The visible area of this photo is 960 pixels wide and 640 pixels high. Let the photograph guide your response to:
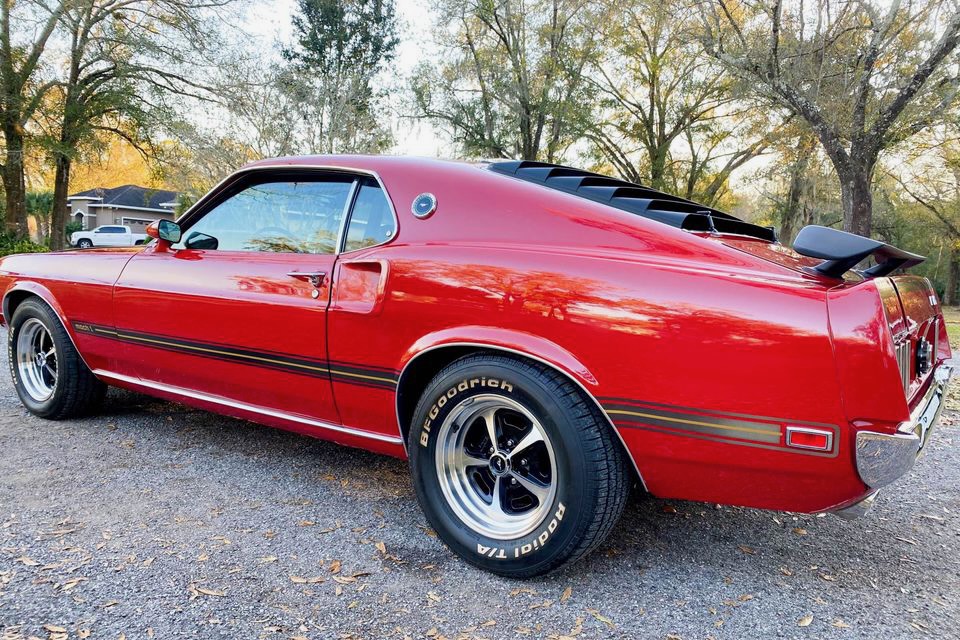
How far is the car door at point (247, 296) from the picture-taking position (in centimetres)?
272

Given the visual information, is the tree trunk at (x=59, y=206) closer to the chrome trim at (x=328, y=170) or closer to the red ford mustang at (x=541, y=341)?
the chrome trim at (x=328, y=170)

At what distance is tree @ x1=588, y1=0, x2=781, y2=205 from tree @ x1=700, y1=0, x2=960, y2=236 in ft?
30.3

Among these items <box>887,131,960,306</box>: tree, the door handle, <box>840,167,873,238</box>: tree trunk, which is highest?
<box>887,131,960,306</box>: tree

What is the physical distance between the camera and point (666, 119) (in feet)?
81.0

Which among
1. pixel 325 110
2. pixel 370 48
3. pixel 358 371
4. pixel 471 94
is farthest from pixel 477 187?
pixel 370 48

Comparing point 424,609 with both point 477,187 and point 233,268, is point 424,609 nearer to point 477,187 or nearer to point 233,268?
point 477,187

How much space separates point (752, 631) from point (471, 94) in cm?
2367

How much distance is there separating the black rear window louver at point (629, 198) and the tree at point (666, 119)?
20.3 meters

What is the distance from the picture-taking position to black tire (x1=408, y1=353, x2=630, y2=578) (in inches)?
81.3

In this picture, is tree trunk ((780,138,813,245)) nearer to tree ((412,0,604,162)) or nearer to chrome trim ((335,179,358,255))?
tree ((412,0,604,162))

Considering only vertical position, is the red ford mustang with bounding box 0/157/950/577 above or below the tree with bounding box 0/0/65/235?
below

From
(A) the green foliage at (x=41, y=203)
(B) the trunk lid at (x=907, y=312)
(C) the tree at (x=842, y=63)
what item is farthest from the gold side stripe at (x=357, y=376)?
(A) the green foliage at (x=41, y=203)

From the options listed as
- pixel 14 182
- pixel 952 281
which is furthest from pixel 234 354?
pixel 952 281

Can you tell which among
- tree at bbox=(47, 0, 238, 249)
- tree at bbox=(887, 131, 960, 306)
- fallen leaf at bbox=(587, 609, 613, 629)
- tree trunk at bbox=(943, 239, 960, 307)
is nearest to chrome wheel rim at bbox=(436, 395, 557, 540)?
fallen leaf at bbox=(587, 609, 613, 629)
